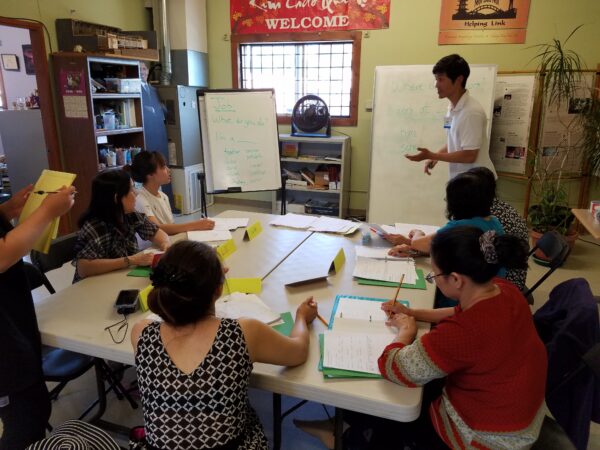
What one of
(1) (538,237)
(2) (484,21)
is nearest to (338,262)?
(1) (538,237)

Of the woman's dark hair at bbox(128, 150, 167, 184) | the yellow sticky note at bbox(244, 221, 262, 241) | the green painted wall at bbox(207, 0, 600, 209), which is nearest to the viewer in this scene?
the yellow sticky note at bbox(244, 221, 262, 241)

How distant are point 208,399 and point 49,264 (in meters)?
1.39

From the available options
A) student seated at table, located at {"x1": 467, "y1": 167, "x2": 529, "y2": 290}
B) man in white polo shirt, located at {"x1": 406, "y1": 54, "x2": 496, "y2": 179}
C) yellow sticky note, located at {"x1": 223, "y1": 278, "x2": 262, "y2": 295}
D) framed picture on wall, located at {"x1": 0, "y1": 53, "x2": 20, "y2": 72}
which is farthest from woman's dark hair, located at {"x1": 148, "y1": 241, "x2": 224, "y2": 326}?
framed picture on wall, located at {"x1": 0, "y1": 53, "x2": 20, "y2": 72}

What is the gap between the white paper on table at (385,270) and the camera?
6.03ft

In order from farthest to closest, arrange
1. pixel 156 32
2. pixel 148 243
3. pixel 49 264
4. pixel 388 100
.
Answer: pixel 156 32 → pixel 388 100 → pixel 148 243 → pixel 49 264

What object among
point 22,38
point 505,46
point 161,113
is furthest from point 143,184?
point 22,38

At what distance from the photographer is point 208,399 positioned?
3.40 ft

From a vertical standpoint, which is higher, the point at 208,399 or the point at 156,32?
the point at 156,32

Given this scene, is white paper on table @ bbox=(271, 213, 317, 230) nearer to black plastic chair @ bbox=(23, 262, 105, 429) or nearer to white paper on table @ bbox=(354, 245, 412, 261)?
white paper on table @ bbox=(354, 245, 412, 261)

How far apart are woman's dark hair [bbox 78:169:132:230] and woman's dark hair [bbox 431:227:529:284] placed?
4.71 feet

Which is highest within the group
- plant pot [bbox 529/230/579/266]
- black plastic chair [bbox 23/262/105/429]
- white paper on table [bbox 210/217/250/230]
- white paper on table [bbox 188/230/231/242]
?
white paper on table [bbox 210/217/250/230]

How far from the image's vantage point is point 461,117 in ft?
9.29

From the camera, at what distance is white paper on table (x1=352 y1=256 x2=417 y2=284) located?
1838 mm

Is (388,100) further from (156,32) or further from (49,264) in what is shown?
(49,264)
